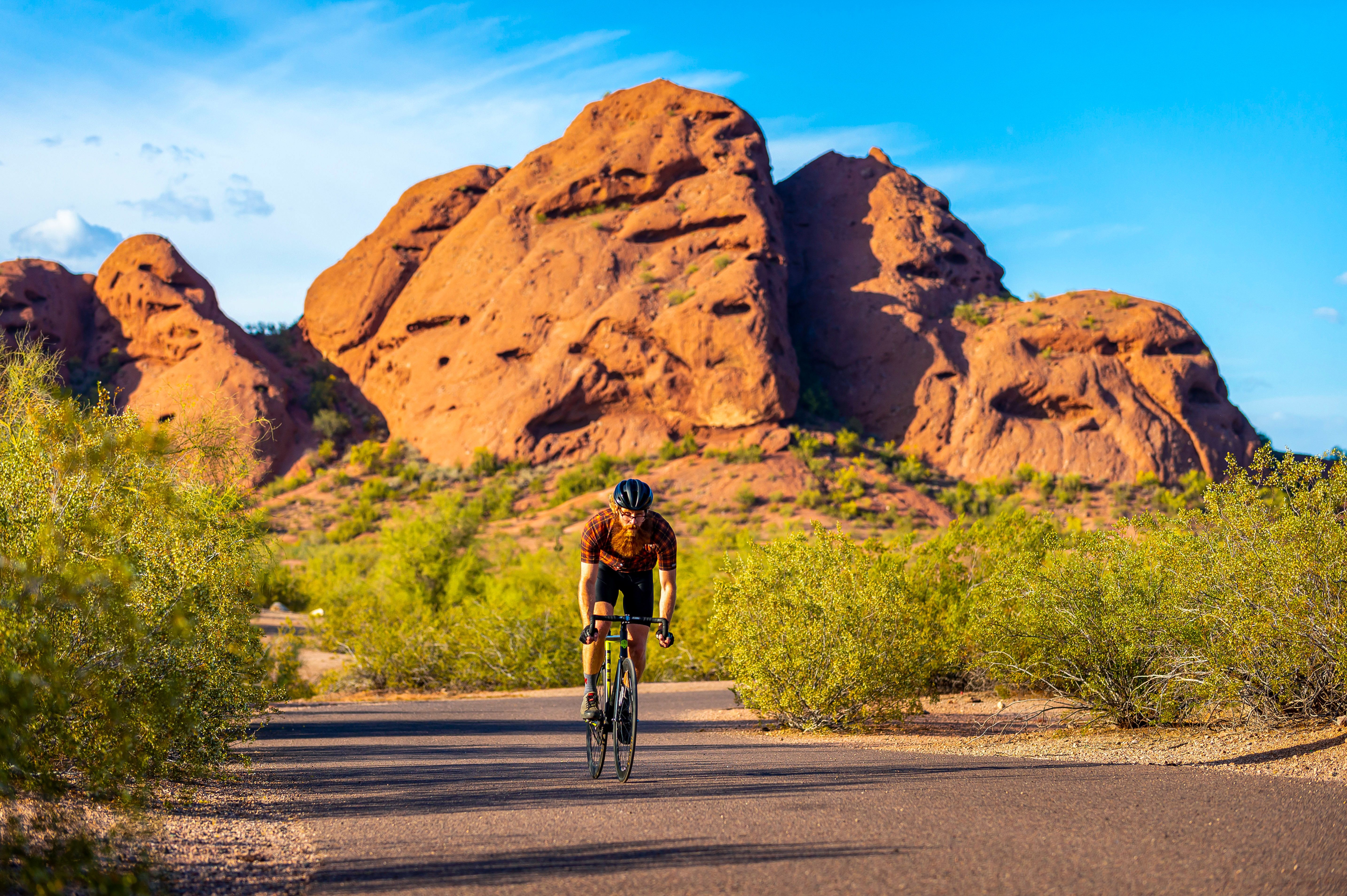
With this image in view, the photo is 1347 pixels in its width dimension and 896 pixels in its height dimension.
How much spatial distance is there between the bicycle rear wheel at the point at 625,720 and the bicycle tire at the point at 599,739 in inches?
4.2

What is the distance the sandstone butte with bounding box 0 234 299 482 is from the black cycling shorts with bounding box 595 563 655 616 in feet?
168

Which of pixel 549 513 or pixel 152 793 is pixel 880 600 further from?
pixel 549 513

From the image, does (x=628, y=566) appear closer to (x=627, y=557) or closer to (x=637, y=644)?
(x=627, y=557)

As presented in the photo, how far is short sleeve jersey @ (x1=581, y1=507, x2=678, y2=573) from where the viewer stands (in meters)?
6.97

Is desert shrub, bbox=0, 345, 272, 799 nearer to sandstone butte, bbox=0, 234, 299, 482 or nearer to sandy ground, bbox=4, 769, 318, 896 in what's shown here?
sandy ground, bbox=4, 769, 318, 896

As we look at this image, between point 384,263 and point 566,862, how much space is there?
65911 mm

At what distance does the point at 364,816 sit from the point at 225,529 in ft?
15.1

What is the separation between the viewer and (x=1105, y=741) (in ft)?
31.5

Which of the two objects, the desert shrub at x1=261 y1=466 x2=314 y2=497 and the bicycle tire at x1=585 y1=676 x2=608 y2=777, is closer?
the bicycle tire at x1=585 y1=676 x2=608 y2=777

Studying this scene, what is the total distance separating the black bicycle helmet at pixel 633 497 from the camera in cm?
681

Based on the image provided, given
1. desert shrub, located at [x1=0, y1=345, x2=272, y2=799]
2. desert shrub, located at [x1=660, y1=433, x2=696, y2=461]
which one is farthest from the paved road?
desert shrub, located at [x1=660, y1=433, x2=696, y2=461]

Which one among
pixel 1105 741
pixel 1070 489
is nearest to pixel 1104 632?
pixel 1105 741

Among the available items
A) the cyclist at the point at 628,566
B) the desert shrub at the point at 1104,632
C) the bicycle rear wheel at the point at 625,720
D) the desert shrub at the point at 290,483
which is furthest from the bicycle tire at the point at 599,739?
the desert shrub at the point at 290,483

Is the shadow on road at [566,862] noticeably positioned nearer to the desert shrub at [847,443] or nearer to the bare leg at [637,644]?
the bare leg at [637,644]
